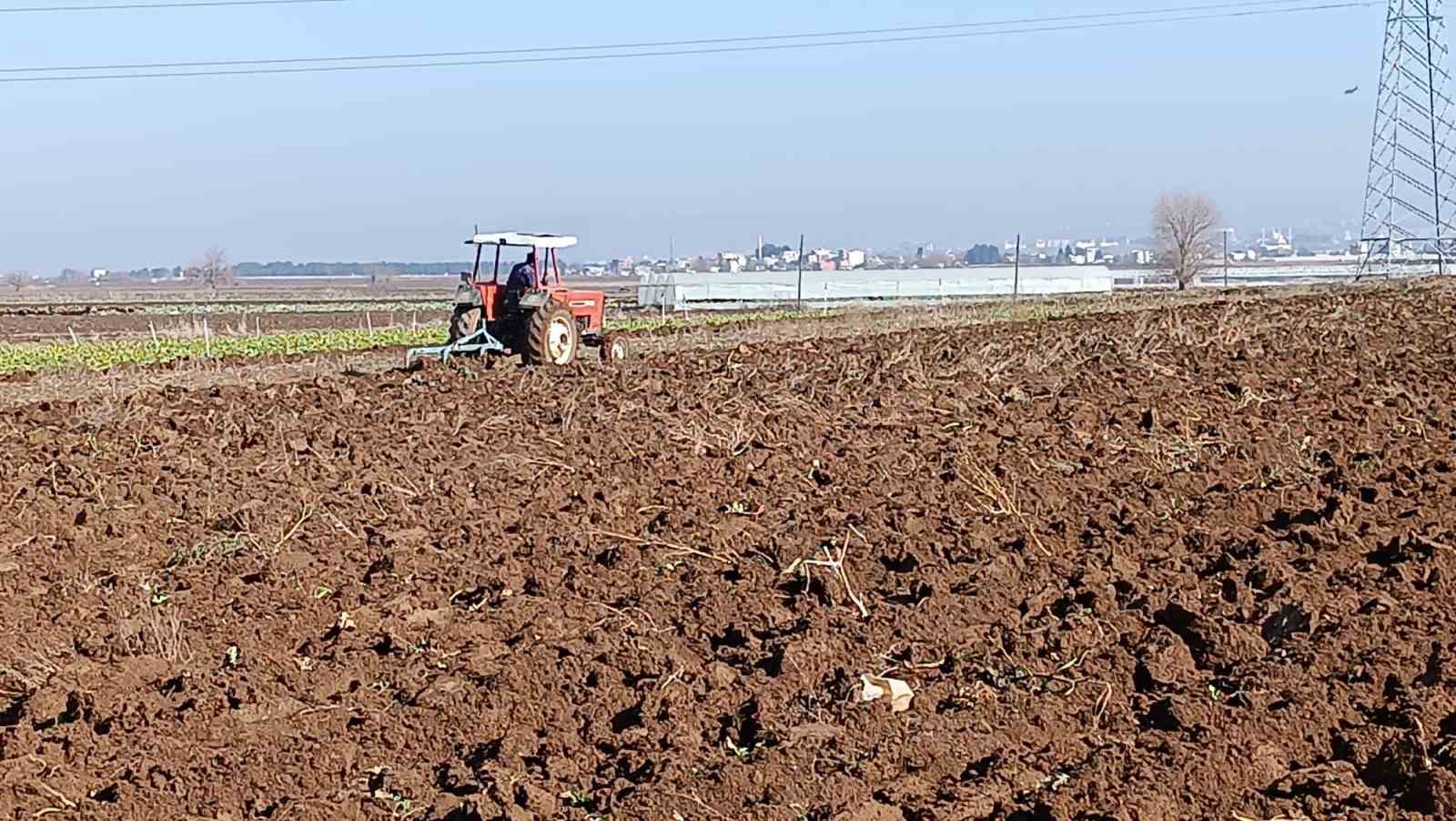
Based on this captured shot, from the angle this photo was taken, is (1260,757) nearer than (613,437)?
Yes

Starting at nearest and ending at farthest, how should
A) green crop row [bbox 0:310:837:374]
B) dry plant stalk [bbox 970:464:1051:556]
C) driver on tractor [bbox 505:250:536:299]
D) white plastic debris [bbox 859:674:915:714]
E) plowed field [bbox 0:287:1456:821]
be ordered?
1. plowed field [bbox 0:287:1456:821]
2. white plastic debris [bbox 859:674:915:714]
3. dry plant stalk [bbox 970:464:1051:556]
4. driver on tractor [bbox 505:250:536:299]
5. green crop row [bbox 0:310:837:374]

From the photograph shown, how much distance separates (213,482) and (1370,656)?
314 inches

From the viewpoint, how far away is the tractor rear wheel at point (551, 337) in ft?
67.4

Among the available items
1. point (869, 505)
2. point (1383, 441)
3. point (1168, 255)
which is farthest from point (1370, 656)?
point (1168, 255)

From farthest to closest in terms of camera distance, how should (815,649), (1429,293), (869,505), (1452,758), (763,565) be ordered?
(1429,293)
(869,505)
(763,565)
(815,649)
(1452,758)

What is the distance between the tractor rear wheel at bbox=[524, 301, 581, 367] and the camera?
20531 millimetres

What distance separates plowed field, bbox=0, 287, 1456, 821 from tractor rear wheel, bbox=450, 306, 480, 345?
257 inches

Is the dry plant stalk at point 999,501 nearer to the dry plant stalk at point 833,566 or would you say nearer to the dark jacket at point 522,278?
the dry plant stalk at point 833,566

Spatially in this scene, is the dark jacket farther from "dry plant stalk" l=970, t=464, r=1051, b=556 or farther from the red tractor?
"dry plant stalk" l=970, t=464, r=1051, b=556

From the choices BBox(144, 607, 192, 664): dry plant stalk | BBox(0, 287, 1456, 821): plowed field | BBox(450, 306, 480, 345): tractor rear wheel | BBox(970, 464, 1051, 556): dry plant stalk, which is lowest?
BBox(144, 607, 192, 664): dry plant stalk

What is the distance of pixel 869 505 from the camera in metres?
10.3

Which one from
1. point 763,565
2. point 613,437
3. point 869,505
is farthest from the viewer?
point 613,437

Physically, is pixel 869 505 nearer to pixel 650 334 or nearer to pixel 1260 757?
pixel 1260 757

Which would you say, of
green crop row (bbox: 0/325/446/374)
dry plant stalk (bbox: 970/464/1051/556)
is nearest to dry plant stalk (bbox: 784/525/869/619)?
dry plant stalk (bbox: 970/464/1051/556)
